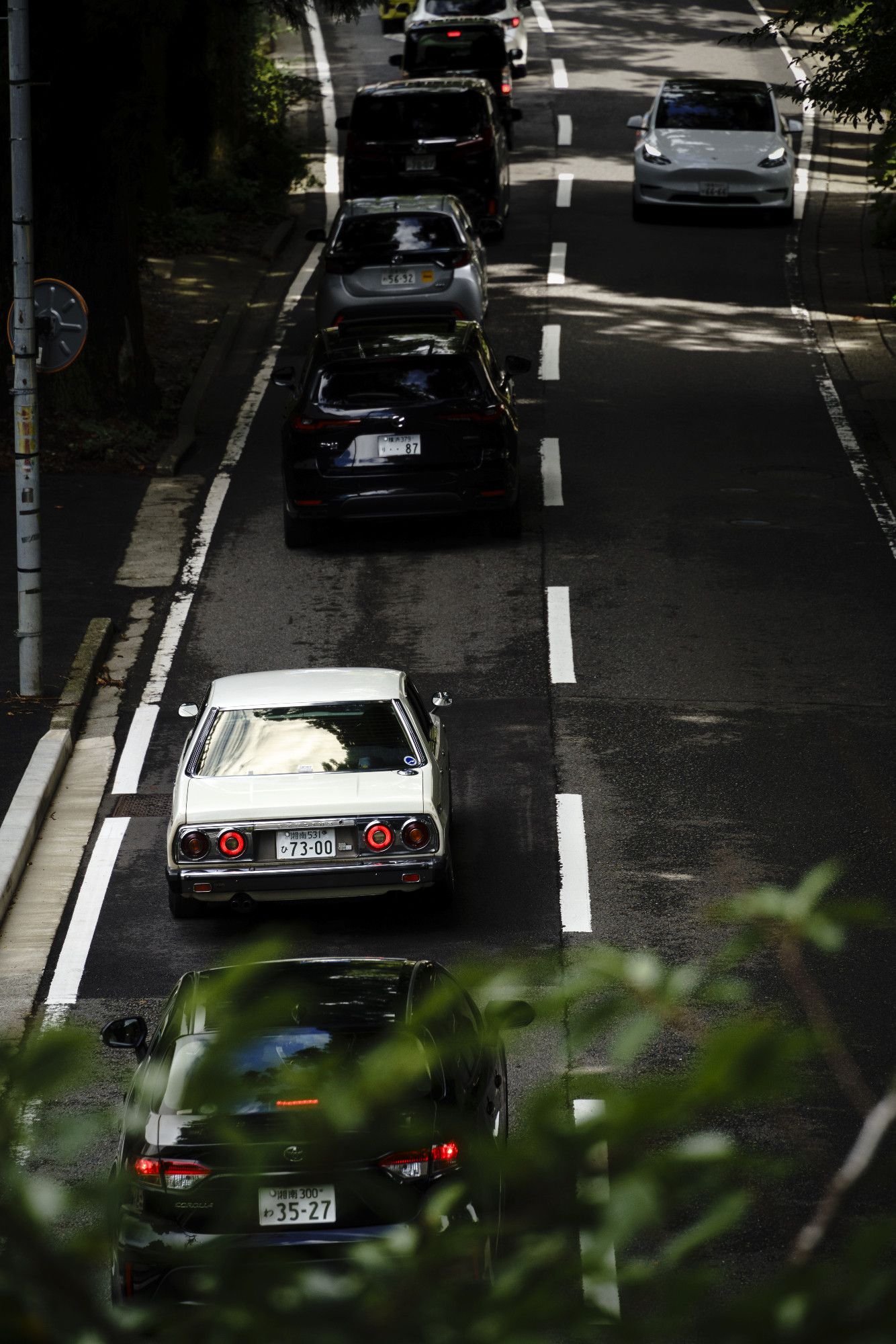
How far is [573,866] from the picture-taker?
11156 millimetres

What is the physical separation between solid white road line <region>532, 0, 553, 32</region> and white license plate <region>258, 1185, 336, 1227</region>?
161ft

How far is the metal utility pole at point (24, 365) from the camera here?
44.5 ft

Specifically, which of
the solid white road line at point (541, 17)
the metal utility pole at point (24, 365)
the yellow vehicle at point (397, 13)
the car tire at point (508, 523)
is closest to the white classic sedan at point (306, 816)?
the metal utility pole at point (24, 365)

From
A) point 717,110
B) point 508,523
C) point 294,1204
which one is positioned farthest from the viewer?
point 717,110

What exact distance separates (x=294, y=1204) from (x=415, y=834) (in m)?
7.76

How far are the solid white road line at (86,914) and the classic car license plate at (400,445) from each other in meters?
5.74

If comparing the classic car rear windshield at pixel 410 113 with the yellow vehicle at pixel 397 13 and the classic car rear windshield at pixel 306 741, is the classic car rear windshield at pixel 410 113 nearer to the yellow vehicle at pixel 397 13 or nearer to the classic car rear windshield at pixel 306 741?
the yellow vehicle at pixel 397 13

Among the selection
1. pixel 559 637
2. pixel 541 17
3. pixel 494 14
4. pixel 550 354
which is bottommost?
pixel 559 637

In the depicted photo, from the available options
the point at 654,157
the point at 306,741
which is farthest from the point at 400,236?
the point at 306,741

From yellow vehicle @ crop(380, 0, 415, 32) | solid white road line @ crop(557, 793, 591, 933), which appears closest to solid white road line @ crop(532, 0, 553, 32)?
yellow vehicle @ crop(380, 0, 415, 32)

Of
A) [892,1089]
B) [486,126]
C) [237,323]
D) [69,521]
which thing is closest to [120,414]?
[69,521]

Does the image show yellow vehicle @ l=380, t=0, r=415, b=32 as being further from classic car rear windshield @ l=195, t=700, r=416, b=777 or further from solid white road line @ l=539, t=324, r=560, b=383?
classic car rear windshield @ l=195, t=700, r=416, b=777

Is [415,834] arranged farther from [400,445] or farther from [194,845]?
[400,445]

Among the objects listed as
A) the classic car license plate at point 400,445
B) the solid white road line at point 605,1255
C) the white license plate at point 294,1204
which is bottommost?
the classic car license plate at point 400,445
